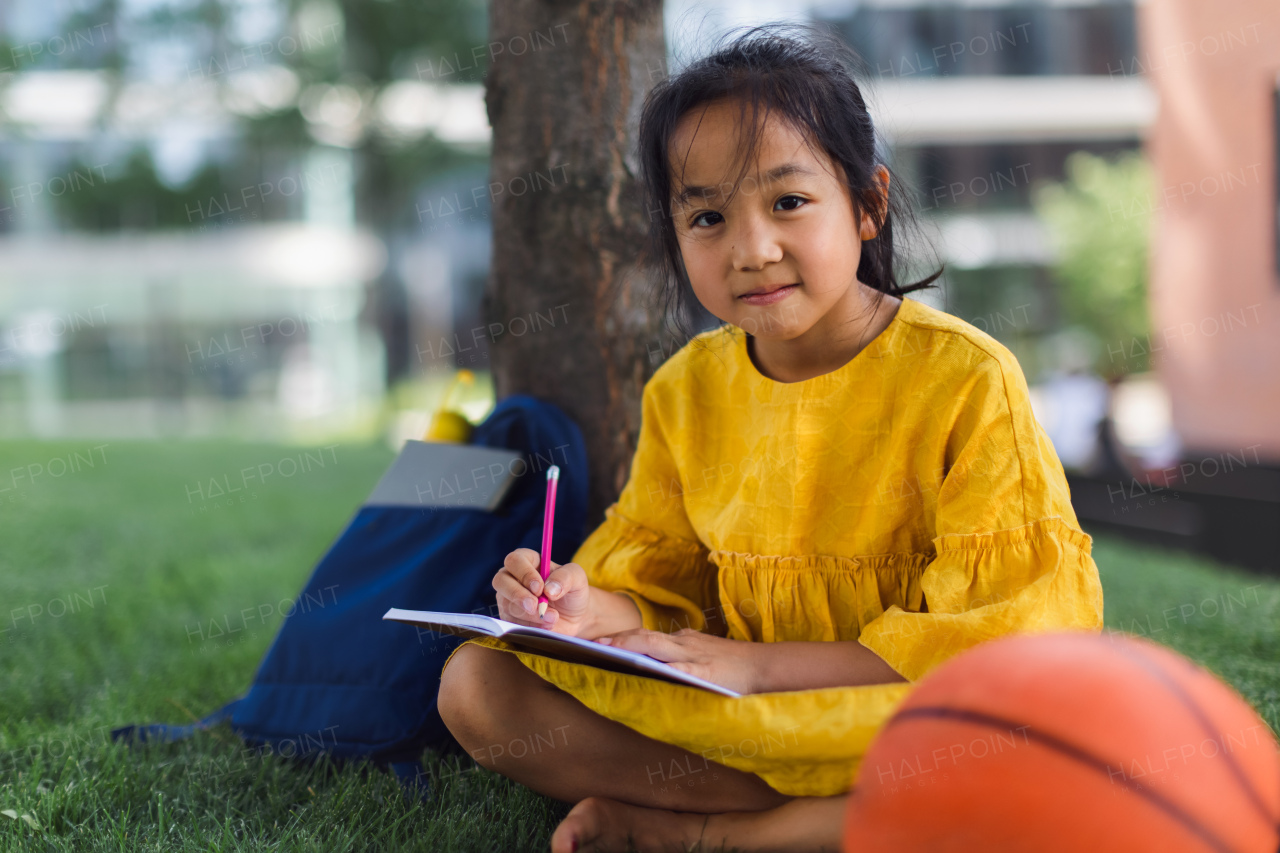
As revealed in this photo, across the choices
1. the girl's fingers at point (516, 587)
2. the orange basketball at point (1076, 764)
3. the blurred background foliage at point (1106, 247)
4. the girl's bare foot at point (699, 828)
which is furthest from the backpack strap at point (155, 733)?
the blurred background foliage at point (1106, 247)

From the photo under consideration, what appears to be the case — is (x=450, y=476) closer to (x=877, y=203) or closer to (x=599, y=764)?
(x=599, y=764)

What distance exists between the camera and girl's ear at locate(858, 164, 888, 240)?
5.74 feet

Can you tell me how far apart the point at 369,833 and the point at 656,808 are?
0.48 metres

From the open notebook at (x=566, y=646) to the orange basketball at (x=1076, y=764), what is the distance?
0.31m

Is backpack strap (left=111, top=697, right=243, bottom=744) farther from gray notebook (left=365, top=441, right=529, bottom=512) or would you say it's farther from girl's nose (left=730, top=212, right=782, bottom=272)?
girl's nose (left=730, top=212, right=782, bottom=272)

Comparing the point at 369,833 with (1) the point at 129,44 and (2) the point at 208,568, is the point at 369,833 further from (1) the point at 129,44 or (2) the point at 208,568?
(1) the point at 129,44

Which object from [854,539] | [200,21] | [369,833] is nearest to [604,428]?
[854,539]

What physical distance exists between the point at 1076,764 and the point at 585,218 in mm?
1767

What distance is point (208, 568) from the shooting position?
4.18 m

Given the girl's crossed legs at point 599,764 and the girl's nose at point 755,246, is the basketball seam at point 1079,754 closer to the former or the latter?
the girl's crossed legs at point 599,764

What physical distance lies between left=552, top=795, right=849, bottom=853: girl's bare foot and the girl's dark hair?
3.03ft

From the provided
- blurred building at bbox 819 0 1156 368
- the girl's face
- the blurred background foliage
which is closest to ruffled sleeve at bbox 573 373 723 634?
the girl's face

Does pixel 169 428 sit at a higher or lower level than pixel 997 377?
lower

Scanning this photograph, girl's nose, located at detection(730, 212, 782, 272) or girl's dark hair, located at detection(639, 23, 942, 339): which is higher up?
girl's dark hair, located at detection(639, 23, 942, 339)
